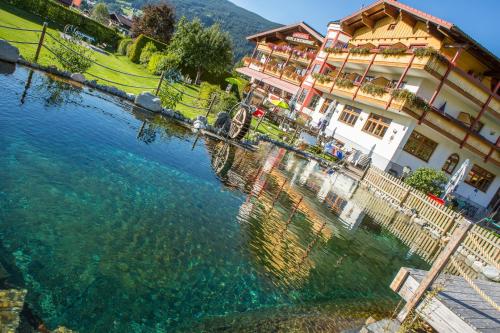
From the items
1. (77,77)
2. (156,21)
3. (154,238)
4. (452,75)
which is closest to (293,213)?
(154,238)

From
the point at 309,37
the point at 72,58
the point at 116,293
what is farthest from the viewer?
the point at 309,37

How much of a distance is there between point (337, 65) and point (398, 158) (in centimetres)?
1570

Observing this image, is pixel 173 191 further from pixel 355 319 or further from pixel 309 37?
pixel 309 37

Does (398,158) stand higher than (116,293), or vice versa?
(398,158)

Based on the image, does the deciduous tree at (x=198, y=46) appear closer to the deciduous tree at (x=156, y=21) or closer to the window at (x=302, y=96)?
the window at (x=302, y=96)

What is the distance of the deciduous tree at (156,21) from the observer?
2194 inches

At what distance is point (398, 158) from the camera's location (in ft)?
90.7

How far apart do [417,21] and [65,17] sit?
37.5 metres

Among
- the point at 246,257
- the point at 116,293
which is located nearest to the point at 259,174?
the point at 246,257

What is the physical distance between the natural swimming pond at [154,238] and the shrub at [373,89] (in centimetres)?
1652

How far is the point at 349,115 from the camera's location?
3400cm

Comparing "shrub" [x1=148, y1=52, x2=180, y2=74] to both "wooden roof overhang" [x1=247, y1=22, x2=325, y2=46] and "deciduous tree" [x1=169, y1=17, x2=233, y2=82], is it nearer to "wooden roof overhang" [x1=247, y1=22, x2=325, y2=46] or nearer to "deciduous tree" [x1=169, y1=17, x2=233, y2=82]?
"deciduous tree" [x1=169, y1=17, x2=233, y2=82]

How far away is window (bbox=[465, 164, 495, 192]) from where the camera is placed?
101ft

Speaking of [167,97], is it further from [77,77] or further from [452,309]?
[452,309]
